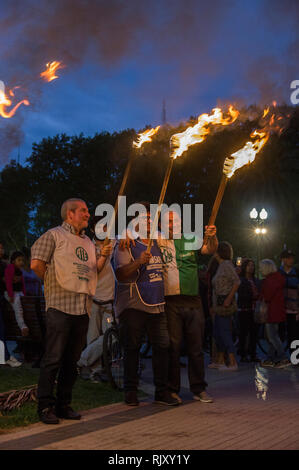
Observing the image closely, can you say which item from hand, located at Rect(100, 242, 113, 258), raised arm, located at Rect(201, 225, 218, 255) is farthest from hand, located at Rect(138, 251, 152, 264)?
raised arm, located at Rect(201, 225, 218, 255)

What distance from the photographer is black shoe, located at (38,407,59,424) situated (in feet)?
19.7

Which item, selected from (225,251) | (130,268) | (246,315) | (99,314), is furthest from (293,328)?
(130,268)

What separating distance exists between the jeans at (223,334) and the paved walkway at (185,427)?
2602 millimetres

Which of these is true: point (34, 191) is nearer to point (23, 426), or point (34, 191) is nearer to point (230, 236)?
point (230, 236)

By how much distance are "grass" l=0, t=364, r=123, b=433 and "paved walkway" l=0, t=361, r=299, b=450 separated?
0.73 feet

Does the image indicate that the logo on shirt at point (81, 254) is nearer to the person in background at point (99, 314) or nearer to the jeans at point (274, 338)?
the person in background at point (99, 314)

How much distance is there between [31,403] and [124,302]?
1.45 meters

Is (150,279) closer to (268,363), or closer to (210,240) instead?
(210,240)

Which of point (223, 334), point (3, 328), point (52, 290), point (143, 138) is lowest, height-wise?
point (223, 334)

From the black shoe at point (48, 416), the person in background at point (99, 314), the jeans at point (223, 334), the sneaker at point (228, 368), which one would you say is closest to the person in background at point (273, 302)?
the sneaker at point (228, 368)

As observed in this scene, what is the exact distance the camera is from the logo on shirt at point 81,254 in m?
6.32

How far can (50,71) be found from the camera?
26.7 ft

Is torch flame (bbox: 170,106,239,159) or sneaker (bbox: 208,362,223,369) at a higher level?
torch flame (bbox: 170,106,239,159)

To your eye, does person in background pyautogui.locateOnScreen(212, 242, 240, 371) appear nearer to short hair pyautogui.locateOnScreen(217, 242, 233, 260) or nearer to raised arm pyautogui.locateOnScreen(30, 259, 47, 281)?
short hair pyautogui.locateOnScreen(217, 242, 233, 260)
